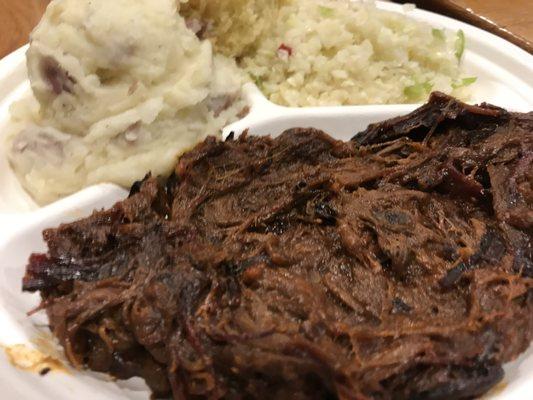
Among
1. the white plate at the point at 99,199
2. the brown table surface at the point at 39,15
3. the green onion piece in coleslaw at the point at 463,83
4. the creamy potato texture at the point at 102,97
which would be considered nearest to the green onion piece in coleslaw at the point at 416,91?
the green onion piece in coleslaw at the point at 463,83

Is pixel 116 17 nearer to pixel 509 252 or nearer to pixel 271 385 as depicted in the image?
pixel 271 385

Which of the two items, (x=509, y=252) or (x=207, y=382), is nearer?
(x=207, y=382)

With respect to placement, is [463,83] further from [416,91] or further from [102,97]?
[102,97]

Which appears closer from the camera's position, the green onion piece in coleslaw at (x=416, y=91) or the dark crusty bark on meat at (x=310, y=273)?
the dark crusty bark on meat at (x=310, y=273)

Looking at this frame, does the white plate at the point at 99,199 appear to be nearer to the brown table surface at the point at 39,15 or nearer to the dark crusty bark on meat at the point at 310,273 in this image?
the dark crusty bark on meat at the point at 310,273

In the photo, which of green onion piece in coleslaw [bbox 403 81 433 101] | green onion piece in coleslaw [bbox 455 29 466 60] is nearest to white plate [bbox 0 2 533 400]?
green onion piece in coleslaw [bbox 455 29 466 60]

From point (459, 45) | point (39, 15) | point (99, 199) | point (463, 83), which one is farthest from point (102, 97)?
point (459, 45)

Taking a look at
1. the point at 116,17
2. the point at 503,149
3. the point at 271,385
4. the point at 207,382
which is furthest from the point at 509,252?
the point at 116,17
